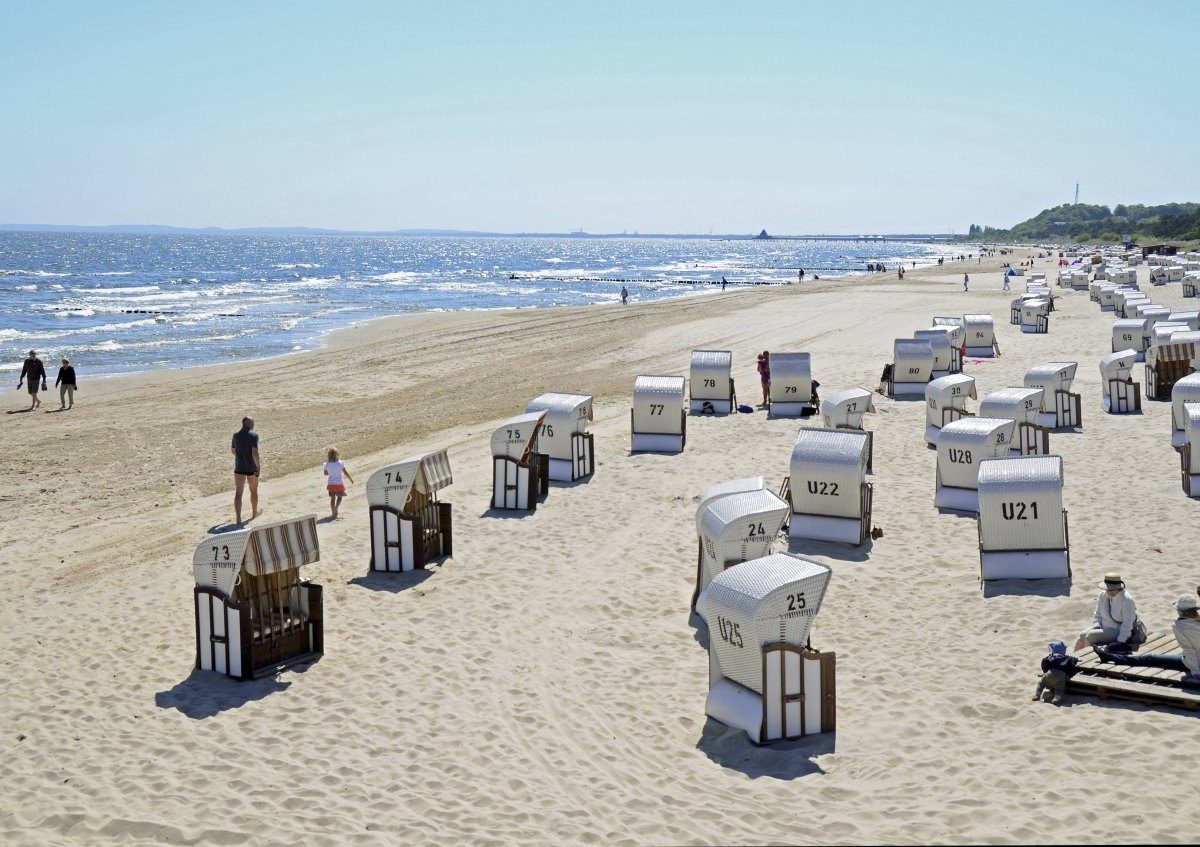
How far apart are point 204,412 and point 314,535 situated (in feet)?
57.7

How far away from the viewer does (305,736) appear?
951 cm

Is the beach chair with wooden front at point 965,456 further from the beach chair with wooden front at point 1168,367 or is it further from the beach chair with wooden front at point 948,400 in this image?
the beach chair with wooden front at point 1168,367

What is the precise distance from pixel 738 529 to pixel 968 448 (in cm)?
601

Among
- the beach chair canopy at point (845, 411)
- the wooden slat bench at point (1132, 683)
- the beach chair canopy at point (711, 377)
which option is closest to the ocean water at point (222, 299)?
the beach chair canopy at point (711, 377)

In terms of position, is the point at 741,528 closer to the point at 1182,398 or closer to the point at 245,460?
the point at 245,460

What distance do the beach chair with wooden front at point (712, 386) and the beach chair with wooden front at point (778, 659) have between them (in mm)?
15458

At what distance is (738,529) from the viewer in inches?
457

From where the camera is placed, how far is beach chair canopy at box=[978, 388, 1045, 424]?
19.0 metres

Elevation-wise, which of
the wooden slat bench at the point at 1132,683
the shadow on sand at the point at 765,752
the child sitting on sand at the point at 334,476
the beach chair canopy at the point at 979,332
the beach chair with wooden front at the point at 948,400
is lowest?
the shadow on sand at the point at 765,752

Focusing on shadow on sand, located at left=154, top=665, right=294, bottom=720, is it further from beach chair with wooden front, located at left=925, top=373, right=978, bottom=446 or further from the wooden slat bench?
beach chair with wooden front, located at left=925, top=373, right=978, bottom=446

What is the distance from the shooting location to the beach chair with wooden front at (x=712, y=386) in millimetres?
24828

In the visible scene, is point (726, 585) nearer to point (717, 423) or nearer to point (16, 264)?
point (717, 423)

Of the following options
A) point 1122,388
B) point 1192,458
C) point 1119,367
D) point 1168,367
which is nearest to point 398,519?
point 1192,458

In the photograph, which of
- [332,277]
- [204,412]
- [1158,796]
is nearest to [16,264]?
[332,277]
